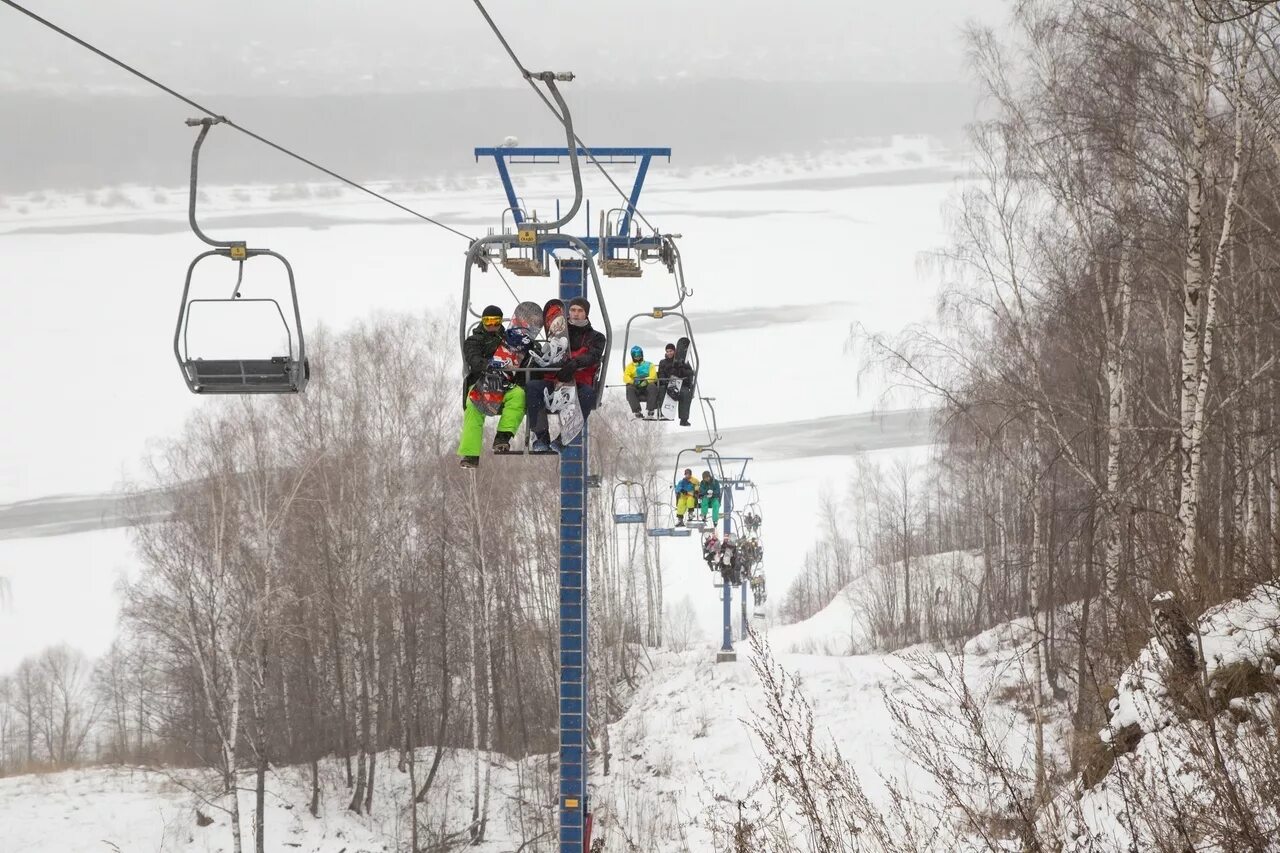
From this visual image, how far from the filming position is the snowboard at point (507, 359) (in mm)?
6863

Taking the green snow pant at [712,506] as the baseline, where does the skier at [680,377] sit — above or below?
above

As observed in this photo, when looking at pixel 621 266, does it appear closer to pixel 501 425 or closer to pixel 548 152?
pixel 548 152

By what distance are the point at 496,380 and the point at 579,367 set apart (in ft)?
1.73

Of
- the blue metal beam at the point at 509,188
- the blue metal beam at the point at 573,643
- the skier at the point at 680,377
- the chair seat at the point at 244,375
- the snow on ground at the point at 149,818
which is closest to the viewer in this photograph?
the chair seat at the point at 244,375

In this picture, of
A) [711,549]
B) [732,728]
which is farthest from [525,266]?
[711,549]

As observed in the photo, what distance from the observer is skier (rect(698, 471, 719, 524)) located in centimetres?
1697

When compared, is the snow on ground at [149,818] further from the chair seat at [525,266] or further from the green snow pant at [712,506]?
the chair seat at [525,266]

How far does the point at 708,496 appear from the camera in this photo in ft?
56.0

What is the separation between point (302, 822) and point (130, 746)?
48.8ft

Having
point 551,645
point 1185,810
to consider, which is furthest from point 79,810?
point 1185,810

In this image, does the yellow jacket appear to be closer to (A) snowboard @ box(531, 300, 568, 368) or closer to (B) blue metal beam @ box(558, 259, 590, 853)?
(B) blue metal beam @ box(558, 259, 590, 853)

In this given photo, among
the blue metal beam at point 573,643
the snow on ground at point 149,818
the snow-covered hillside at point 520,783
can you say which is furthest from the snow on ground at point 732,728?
the snow on ground at point 149,818

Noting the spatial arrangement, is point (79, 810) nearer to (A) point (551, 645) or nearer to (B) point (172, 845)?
(B) point (172, 845)

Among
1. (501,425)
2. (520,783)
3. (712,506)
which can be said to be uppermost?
(501,425)
